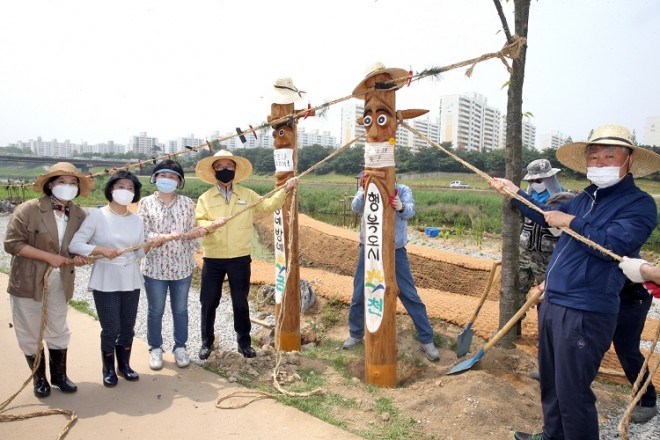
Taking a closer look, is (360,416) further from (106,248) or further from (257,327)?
(257,327)

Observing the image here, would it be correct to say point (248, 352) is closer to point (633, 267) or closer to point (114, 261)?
point (114, 261)

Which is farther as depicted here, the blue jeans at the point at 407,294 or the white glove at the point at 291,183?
the blue jeans at the point at 407,294

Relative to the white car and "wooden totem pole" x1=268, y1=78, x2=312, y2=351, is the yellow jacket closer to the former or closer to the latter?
"wooden totem pole" x1=268, y1=78, x2=312, y2=351

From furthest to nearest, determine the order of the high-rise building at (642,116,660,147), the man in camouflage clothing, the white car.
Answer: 1. the high-rise building at (642,116,660,147)
2. the white car
3. the man in camouflage clothing

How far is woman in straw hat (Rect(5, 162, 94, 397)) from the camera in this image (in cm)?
311

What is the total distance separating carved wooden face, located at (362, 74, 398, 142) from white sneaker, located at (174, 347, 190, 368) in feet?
7.87

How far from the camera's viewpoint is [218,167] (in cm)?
392

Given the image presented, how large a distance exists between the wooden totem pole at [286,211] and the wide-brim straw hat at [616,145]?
2263 millimetres

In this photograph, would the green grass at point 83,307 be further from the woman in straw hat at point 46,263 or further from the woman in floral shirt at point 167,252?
the woman in straw hat at point 46,263

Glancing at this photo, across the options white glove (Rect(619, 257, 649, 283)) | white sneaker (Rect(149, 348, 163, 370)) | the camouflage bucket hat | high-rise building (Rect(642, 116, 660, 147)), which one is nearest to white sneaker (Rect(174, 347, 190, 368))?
white sneaker (Rect(149, 348, 163, 370))

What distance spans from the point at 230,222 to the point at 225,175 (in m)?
0.41

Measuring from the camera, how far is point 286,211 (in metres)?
4.34

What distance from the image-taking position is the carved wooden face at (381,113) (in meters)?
3.44

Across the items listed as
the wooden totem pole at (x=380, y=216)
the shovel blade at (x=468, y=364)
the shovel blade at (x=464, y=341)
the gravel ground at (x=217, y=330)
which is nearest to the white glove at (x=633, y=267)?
the gravel ground at (x=217, y=330)
